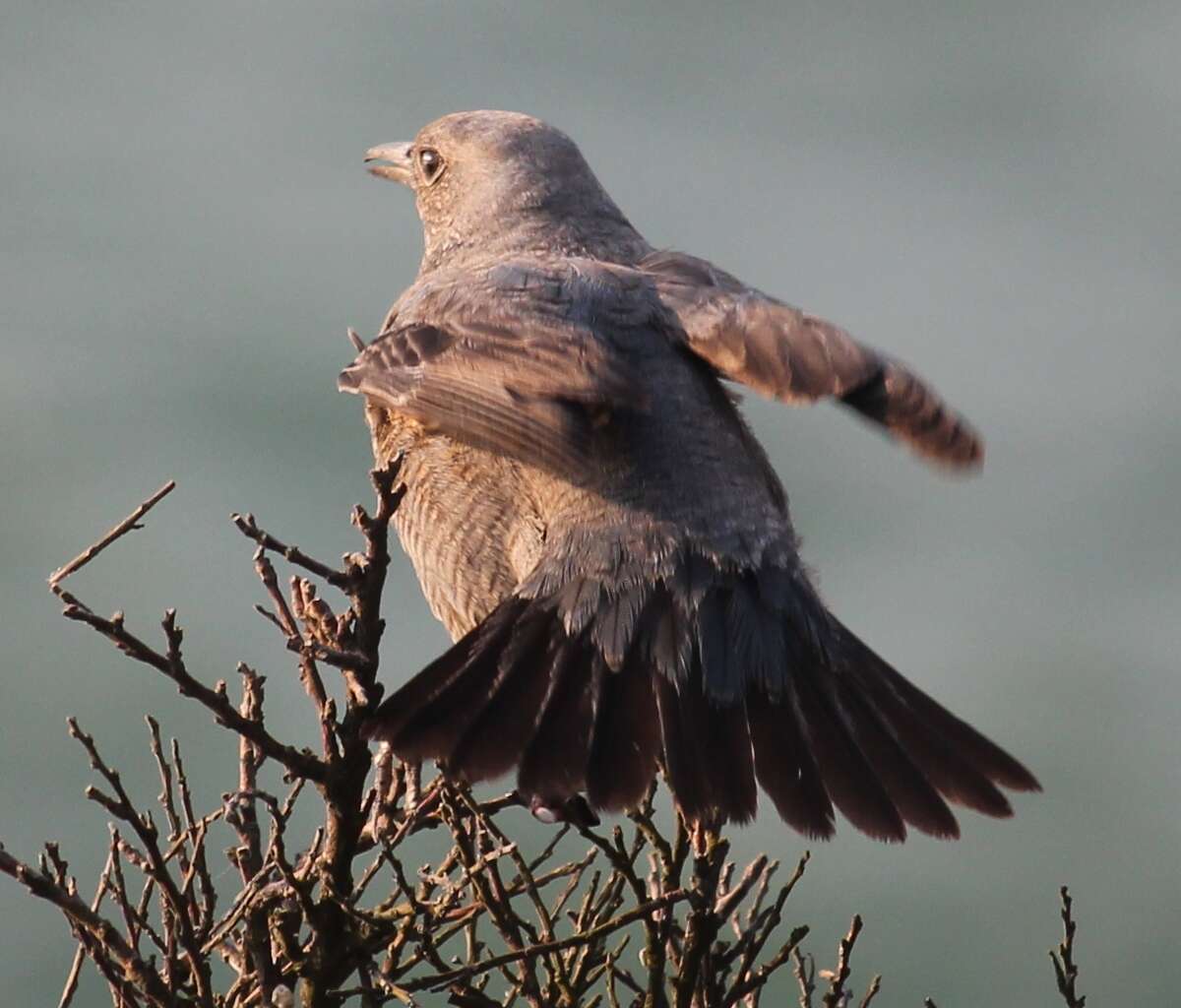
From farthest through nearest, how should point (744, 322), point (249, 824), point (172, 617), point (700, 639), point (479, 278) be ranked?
point (479, 278), point (744, 322), point (700, 639), point (249, 824), point (172, 617)

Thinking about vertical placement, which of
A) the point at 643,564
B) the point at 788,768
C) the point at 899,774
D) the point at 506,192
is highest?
the point at 506,192

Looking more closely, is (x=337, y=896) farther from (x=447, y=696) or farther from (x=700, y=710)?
(x=700, y=710)

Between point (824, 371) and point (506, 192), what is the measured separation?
1875 mm

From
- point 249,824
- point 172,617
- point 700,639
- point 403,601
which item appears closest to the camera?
point 172,617

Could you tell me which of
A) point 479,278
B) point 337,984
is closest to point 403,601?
point 479,278

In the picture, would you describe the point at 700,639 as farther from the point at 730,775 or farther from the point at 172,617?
the point at 172,617

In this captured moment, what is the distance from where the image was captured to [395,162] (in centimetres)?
638

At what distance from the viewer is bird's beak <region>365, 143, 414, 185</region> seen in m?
6.28

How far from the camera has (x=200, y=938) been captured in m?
3.58

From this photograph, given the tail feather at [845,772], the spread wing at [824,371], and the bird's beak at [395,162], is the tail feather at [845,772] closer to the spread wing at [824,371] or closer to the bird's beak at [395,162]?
the spread wing at [824,371]

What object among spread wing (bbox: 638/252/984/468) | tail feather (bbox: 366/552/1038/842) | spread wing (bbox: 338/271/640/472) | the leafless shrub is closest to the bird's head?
spread wing (bbox: 338/271/640/472)

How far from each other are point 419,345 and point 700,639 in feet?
3.39

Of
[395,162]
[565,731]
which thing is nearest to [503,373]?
[565,731]

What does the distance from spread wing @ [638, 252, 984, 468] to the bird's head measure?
1.03 meters
